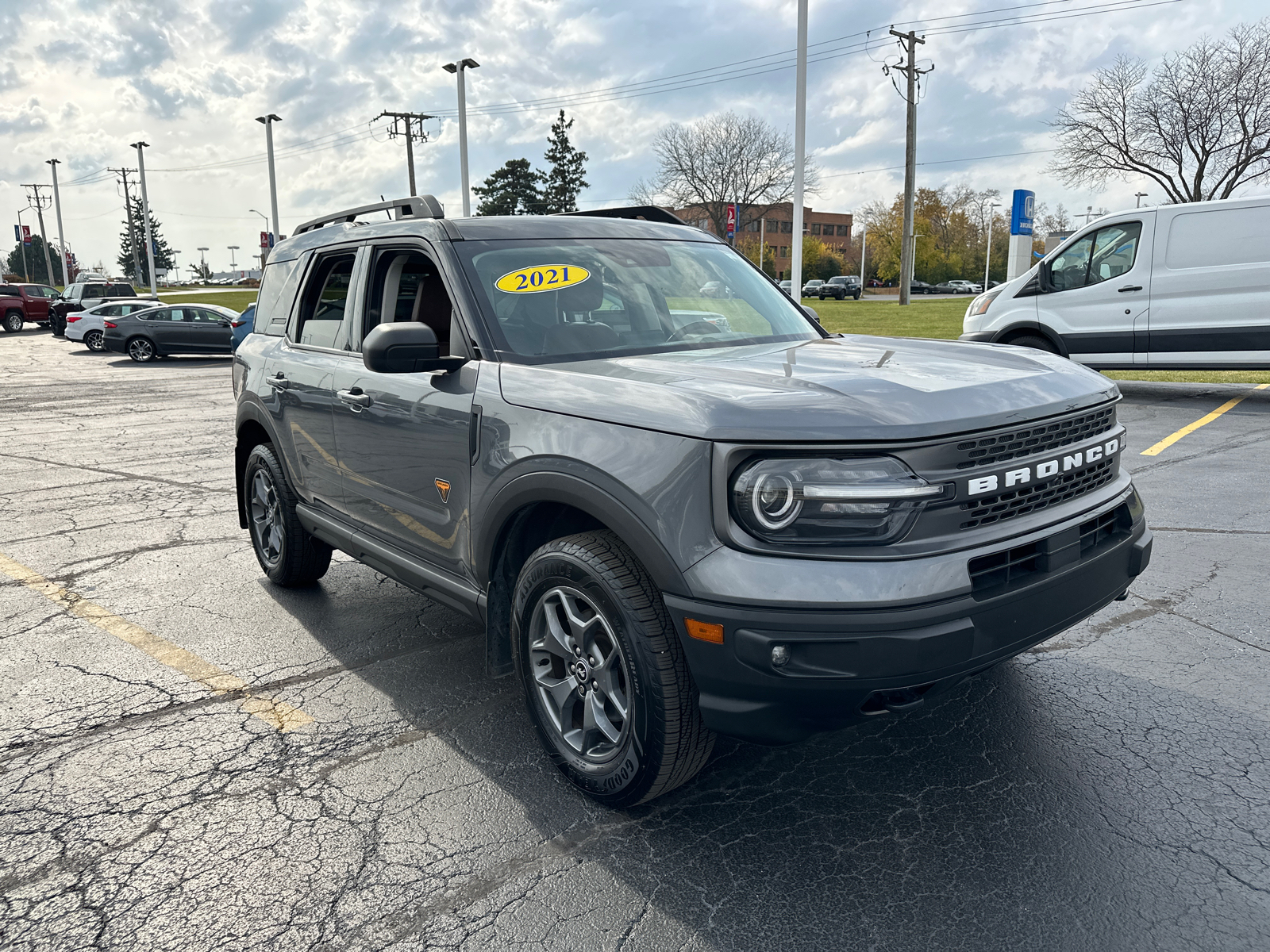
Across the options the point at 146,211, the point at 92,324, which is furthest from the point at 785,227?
the point at 92,324

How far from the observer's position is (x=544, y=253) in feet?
12.5

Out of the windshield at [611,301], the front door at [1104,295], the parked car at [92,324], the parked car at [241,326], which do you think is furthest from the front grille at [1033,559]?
the parked car at [92,324]

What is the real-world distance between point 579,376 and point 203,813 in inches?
71.6

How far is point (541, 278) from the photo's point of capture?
145 inches

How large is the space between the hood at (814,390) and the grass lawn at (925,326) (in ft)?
23.7

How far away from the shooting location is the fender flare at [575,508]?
2582 millimetres

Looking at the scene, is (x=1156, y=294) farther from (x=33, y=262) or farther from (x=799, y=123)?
(x=33, y=262)

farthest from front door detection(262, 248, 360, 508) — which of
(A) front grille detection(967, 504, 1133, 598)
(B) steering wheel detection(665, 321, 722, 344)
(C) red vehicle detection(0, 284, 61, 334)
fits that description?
(C) red vehicle detection(0, 284, 61, 334)

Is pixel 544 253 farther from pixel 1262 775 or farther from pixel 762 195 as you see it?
pixel 762 195

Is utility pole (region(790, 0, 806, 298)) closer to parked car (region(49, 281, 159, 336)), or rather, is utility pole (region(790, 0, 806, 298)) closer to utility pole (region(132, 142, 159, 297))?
parked car (region(49, 281, 159, 336))

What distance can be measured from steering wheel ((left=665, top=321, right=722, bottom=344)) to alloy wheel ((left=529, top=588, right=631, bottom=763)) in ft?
4.16

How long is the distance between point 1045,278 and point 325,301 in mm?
10438

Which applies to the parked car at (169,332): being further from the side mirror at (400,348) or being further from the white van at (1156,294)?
the side mirror at (400,348)

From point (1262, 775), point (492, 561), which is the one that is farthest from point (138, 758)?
point (1262, 775)
